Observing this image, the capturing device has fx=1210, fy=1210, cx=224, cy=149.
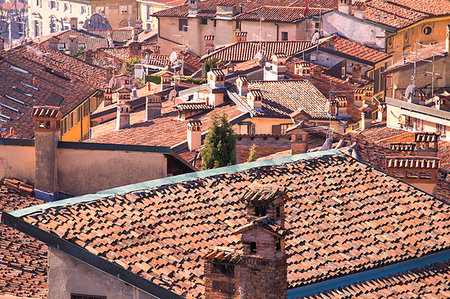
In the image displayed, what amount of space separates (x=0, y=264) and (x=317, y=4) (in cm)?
6457

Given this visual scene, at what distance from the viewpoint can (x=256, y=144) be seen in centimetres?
4016

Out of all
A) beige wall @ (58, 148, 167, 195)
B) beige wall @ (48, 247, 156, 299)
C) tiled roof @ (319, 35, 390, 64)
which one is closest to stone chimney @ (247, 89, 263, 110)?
tiled roof @ (319, 35, 390, 64)

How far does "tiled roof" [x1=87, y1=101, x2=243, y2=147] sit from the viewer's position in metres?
43.0

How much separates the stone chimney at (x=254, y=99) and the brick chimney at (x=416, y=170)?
18.7 metres

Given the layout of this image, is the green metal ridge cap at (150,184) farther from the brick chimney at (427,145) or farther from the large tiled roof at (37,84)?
the large tiled roof at (37,84)

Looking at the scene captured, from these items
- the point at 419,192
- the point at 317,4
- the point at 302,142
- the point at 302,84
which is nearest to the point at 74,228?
the point at 419,192

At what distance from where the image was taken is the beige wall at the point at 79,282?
59.3 feet

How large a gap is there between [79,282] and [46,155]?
771 cm

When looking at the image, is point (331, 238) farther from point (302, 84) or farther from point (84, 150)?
point (302, 84)

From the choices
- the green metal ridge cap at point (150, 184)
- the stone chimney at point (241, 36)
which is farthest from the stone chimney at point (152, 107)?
the stone chimney at point (241, 36)

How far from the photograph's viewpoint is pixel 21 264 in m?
21.3

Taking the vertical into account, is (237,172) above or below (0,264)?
above

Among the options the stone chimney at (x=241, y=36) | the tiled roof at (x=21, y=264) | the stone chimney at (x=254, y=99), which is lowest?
the tiled roof at (x=21, y=264)

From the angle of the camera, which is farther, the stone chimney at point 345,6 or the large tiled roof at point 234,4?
the large tiled roof at point 234,4
